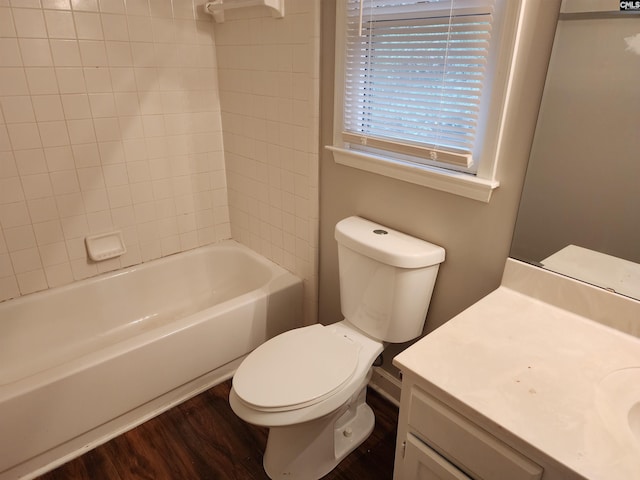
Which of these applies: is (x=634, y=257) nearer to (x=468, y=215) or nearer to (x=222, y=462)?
(x=468, y=215)

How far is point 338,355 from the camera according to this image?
1508 millimetres

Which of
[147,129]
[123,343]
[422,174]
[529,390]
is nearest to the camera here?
[529,390]

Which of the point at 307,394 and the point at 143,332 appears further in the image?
the point at 143,332

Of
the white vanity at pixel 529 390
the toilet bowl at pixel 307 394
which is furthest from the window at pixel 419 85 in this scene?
the toilet bowl at pixel 307 394

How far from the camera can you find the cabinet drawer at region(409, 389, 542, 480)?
0.87 m

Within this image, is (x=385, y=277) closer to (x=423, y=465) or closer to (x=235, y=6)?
(x=423, y=465)

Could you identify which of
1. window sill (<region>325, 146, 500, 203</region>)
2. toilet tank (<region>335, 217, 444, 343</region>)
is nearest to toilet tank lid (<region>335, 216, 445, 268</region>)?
toilet tank (<region>335, 217, 444, 343</region>)

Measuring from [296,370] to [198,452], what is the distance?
612mm

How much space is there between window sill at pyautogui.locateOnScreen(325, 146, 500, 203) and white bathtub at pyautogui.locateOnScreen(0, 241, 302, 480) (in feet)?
2.37

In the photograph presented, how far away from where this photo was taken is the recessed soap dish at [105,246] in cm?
211

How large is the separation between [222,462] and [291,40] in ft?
5.55

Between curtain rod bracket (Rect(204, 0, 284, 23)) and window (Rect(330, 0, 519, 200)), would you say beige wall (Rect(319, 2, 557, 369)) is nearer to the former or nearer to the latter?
window (Rect(330, 0, 519, 200))

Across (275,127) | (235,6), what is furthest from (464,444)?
(235,6)

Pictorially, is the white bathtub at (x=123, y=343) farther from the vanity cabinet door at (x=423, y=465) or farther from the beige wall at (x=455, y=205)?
the vanity cabinet door at (x=423, y=465)
